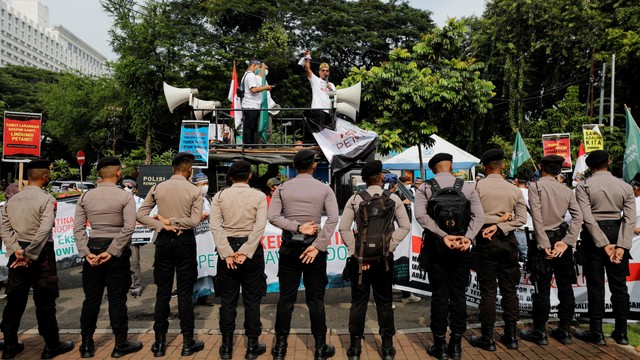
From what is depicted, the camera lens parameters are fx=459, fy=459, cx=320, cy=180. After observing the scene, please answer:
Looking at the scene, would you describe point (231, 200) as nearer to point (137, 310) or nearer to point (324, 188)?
point (324, 188)

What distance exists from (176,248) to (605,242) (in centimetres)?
455

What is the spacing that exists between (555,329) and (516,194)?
1.77 m

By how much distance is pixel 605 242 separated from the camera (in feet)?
16.3

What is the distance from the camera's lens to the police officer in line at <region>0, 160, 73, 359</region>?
4609 millimetres

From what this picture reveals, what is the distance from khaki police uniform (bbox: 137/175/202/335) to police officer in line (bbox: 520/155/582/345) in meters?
3.64

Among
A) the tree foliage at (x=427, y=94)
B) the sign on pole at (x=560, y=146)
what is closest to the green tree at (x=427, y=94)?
the tree foliage at (x=427, y=94)

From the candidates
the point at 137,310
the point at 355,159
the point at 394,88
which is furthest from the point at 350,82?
the point at 137,310

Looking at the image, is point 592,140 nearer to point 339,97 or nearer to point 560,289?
point 339,97

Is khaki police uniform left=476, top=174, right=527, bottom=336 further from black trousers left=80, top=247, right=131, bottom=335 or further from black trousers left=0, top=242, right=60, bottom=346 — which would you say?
black trousers left=0, top=242, right=60, bottom=346

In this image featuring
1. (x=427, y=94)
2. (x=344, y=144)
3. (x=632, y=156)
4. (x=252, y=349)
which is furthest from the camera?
(x=427, y=94)

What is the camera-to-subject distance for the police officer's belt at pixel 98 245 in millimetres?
4566

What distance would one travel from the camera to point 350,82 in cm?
1673

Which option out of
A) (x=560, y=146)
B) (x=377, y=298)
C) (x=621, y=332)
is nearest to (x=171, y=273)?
(x=377, y=298)

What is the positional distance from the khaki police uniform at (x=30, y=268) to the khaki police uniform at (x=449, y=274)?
3.80 meters
